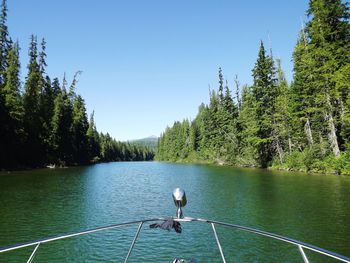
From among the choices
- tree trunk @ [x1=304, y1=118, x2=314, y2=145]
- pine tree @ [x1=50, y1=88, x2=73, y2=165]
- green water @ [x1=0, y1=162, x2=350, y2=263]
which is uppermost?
pine tree @ [x1=50, y1=88, x2=73, y2=165]

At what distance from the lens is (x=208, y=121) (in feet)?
319

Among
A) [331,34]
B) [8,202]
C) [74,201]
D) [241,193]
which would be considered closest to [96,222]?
[74,201]

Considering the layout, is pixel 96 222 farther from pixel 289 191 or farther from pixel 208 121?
pixel 208 121

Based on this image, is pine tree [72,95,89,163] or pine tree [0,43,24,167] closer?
pine tree [0,43,24,167]

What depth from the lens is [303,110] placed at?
4369cm

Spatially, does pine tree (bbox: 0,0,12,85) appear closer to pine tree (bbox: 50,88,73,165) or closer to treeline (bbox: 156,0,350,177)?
pine tree (bbox: 50,88,73,165)

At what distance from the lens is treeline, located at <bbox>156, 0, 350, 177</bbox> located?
36.1 m

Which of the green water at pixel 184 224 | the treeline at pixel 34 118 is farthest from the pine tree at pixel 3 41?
the green water at pixel 184 224

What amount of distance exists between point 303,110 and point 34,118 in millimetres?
46021

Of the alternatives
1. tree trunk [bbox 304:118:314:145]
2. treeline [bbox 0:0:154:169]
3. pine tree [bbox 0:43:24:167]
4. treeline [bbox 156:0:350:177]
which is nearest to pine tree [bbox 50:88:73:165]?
treeline [bbox 0:0:154:169]

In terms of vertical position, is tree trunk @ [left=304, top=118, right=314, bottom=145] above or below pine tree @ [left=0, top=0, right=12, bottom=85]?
below

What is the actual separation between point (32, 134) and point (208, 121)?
54.2 m

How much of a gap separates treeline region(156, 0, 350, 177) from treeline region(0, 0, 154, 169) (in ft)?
121

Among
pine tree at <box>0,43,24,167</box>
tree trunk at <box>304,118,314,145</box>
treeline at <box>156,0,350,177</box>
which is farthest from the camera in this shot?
pine tree at <box>0,43,24,167</box>
